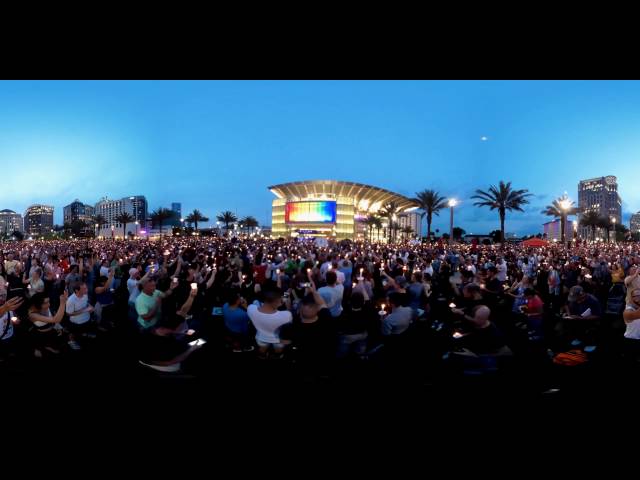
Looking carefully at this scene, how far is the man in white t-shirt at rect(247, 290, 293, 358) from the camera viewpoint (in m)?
4.79

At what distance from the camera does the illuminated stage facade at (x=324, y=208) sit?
283ft

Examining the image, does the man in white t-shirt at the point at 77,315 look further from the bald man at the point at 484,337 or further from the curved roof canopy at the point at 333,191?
the curved roof canopy at the point at 333,191

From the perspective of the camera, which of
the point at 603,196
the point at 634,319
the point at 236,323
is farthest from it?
the point at 603,196

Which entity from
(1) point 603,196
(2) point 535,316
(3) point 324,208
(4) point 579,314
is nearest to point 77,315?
(2) point 535,316

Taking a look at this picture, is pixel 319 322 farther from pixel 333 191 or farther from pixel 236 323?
pixel 333 191

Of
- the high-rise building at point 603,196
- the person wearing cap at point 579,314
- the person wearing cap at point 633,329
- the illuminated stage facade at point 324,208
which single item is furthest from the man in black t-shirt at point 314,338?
the high-rise building at point 603,196

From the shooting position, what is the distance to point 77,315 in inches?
264

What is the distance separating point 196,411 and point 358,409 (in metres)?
1.64

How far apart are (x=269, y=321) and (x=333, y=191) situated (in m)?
87.3

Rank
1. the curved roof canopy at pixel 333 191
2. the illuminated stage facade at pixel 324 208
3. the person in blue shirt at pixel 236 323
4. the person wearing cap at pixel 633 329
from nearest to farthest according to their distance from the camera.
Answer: the person wearing cap at pixel 633 329
the person in blue shirt at pixel 236 323
the illuminated stage facade at pixel 324 208
the curved roof canopy at pixel 333 191

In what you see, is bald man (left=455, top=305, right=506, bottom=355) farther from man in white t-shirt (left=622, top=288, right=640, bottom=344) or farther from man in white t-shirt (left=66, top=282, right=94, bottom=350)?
man in white t-shirt (left=66, top=282, right=94, bottom=350)

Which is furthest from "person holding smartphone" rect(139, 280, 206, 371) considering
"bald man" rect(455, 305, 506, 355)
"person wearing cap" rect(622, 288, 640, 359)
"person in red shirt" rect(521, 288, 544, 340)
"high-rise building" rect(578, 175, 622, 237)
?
"high-rise building" rect(578, 175, 622, 237)

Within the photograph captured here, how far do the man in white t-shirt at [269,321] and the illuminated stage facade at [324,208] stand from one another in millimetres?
79618

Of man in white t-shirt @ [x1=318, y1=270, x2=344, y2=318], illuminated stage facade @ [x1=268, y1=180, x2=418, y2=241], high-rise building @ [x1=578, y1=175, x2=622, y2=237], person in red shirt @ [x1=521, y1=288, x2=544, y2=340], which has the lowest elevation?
person in red shirt @ [x1=521, y1=288, x2=544, y2=340]
